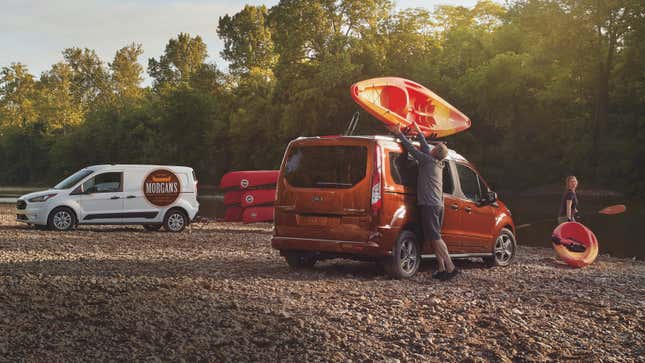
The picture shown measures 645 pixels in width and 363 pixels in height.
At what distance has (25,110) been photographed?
365 feet

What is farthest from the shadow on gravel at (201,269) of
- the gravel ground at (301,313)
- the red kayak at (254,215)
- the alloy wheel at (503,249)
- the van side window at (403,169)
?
the red kayak at (254,215)

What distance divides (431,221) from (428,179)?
23.8 inches

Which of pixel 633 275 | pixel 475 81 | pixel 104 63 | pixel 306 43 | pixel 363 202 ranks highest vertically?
pixel 104 63

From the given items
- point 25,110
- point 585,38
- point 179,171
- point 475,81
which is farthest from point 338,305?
point 25,110

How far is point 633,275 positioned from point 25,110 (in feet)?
364

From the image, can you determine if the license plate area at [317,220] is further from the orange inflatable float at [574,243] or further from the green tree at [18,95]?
the green tree at [18,95]

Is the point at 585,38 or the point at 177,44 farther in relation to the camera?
the point at 177,44

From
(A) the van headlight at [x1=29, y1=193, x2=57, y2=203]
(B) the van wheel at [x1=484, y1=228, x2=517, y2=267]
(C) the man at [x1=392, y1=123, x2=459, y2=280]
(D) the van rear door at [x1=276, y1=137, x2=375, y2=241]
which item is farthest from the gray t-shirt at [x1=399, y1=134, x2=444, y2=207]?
(A) the van headlight at [x1=29, y1=193, x2=57, y2=203]

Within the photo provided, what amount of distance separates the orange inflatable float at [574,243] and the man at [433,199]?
13.0 feet

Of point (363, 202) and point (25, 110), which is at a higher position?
point (25, 110)

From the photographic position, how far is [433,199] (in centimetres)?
1063

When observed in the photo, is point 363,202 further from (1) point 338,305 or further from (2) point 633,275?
(2) point 633,275

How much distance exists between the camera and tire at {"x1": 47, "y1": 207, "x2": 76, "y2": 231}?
19.8 metres

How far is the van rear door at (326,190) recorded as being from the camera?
10445 millimetres
